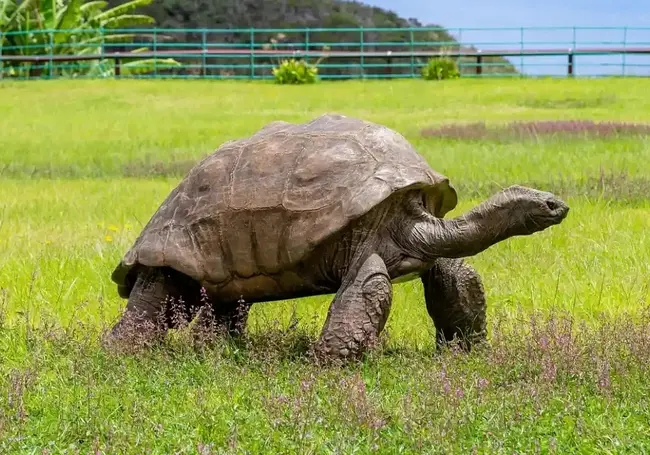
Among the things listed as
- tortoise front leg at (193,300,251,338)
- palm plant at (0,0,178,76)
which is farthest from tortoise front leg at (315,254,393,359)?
palm plant at (0,0,178,76)

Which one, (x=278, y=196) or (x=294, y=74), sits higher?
(x=278, y=196)

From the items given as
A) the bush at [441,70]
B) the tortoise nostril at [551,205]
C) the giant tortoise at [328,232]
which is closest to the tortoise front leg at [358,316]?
the giant tortoise at [328,232]

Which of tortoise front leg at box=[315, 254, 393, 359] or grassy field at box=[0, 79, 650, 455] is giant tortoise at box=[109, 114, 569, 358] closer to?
tortoise front leg at box=[315, 254, 393, 359]

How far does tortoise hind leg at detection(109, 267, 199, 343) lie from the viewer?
5586mm

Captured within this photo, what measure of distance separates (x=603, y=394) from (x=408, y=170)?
150cm

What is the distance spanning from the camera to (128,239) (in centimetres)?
885

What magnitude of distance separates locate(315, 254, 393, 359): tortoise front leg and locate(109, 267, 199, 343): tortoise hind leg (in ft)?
2.89

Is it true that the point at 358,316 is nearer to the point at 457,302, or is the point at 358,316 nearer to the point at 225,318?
the point at 457,302

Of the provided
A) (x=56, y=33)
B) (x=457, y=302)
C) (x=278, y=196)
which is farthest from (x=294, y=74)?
(x=278, y=196)

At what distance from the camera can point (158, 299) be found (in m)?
5.76

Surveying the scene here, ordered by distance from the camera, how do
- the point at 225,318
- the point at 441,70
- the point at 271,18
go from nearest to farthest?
the point at 225,318 < the point at 441,70 < the point at 271,18

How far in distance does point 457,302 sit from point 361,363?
0.82m

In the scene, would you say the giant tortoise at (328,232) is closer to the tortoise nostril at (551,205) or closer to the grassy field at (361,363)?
the tortoise nostril at (551,205)

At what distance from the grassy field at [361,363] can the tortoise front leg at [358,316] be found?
0.38 ft
